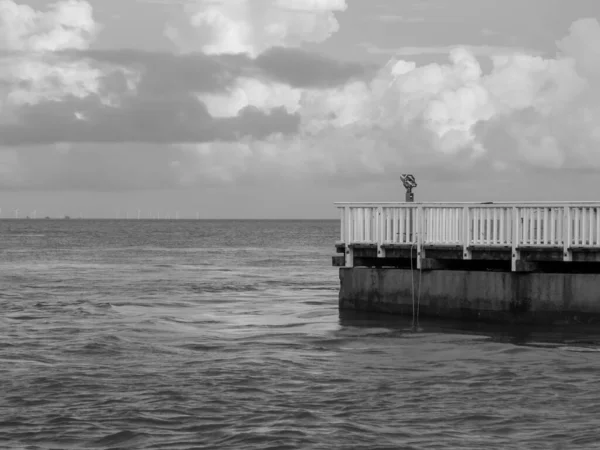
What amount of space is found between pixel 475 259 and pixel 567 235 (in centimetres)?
215

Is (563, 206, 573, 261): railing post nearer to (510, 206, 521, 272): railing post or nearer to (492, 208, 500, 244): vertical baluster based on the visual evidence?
(510, 206, 521, 272): railing post

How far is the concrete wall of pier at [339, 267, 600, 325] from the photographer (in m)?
21.1

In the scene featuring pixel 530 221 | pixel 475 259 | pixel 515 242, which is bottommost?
pixel 475 259

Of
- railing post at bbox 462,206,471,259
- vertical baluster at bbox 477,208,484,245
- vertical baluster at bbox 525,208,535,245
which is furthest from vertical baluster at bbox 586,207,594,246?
railing post at bbox 462,206,471,259

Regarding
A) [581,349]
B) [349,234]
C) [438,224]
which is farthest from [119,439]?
[349,234]

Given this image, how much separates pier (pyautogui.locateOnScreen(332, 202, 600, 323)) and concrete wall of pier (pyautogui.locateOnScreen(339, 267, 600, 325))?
2cm

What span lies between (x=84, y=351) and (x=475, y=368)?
7528mm

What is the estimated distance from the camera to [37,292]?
116 ft

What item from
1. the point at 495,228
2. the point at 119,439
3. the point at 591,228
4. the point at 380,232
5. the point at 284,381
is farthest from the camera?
the point at 380,232

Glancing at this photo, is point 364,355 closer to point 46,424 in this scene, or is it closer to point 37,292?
point 46,424

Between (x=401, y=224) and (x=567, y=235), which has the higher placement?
(x=401, y=224)

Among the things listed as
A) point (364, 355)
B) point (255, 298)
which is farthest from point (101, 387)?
point (255, 298)

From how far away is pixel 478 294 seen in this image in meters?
Answer: 22.2

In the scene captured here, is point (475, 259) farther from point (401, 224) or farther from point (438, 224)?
point (401, 224)
